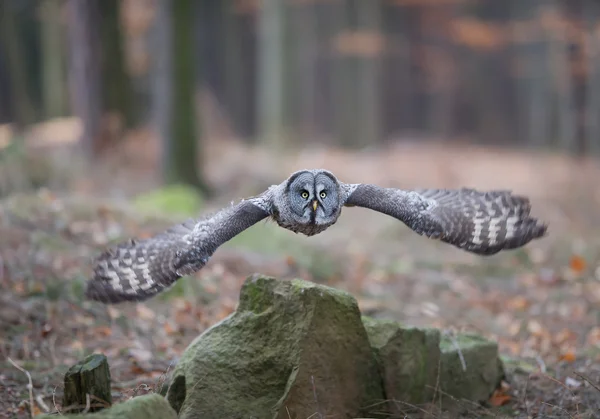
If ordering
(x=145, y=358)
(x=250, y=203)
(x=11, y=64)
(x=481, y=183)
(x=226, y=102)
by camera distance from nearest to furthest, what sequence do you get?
(x=250, y=203), (x=145, y=358), (x=481, y=183), (x=11, y=64), (x=226, y=102)

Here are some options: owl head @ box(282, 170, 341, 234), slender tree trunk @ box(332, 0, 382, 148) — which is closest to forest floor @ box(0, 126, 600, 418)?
owl head @ box(282, 170, 341, 234)

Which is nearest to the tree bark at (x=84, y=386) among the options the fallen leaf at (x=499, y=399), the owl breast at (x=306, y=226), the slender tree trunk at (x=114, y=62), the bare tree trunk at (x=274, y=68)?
the owl breast at (x=306, y=226)

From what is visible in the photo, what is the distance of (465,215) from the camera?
20.1 feet

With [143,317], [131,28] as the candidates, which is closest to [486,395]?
[143,317]

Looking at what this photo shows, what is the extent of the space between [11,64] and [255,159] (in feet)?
30.9

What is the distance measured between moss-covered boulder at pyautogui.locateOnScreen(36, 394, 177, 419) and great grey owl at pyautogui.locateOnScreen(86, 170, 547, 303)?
4.28ft

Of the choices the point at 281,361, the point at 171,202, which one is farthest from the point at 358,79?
the point at 281,361

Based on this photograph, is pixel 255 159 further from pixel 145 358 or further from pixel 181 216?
pixel 145 358

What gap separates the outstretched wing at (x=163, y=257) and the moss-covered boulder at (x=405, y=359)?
1.42 meters

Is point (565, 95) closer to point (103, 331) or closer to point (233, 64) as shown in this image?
point (103, 331)

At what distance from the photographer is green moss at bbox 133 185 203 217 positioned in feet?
39.0

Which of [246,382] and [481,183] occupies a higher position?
[246,382]

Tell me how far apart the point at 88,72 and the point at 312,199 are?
41.6 ft

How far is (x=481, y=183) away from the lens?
17.6 m
